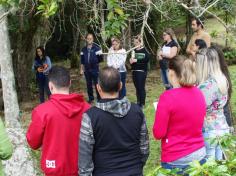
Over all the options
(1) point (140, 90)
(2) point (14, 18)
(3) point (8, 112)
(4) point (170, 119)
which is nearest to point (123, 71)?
(1) point (140, 90)

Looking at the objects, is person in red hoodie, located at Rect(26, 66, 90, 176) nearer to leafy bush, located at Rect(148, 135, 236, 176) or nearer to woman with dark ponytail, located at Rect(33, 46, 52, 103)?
leafy bush, located at Rect(148, 135, 236, 176)

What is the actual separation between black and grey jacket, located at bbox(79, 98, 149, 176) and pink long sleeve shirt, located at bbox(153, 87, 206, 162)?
30 cm

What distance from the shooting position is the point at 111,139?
3.41m

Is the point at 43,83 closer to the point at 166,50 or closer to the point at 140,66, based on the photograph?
the point at 140,66

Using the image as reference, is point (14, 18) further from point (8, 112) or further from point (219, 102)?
point (219, 102)

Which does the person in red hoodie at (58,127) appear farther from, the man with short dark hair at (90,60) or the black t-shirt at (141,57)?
the man with short dark hair at (90,60)

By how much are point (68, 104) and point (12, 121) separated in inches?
193

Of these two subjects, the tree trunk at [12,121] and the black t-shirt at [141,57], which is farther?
the black t-shirt at [141,57]

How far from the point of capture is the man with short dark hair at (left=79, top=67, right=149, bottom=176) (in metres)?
3.36

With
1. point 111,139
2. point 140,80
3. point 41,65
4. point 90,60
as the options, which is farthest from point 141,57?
point 111,139

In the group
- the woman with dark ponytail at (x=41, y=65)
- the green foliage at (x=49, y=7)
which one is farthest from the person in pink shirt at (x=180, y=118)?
the woman with dark ponytail at (x=41, y=65)

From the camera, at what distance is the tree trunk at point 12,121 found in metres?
6.02

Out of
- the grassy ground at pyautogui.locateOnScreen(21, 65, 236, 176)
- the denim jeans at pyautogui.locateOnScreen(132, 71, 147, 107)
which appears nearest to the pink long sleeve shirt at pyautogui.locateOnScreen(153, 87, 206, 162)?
the grassy ground at pyautogui.locateOnScreen(21, 65, 236, 176)

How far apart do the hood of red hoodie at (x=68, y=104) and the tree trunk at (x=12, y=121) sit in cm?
256
